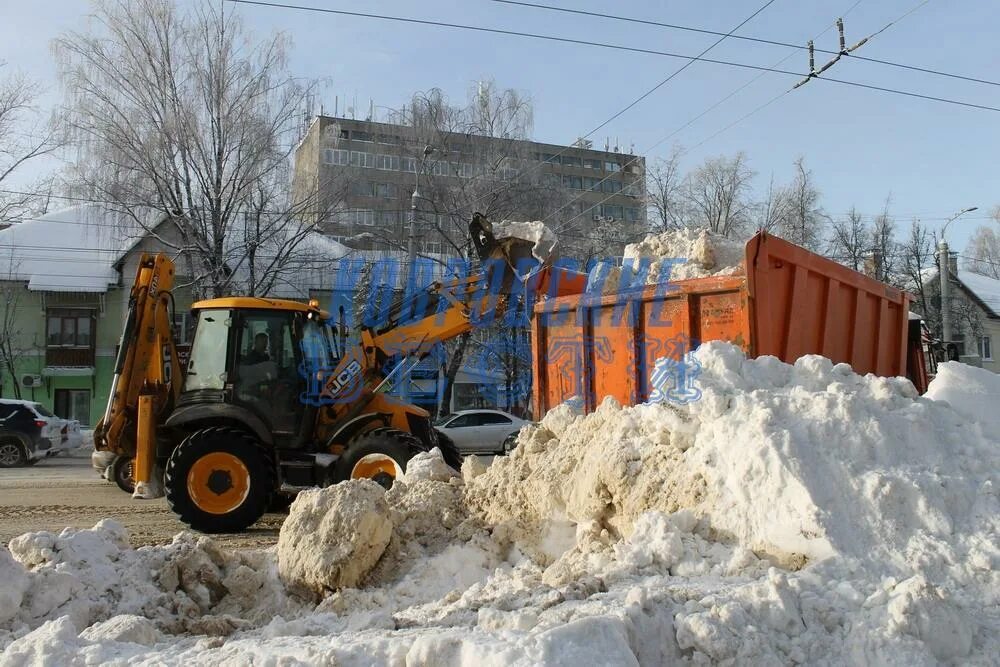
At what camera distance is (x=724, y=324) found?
245 inches

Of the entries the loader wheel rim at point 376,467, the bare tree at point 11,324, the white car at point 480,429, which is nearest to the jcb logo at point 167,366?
the loader wheel rim at point 376,467

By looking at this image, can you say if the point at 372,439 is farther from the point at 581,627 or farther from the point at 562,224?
the point at 562,224

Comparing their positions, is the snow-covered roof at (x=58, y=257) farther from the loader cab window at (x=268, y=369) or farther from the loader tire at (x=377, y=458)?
the loader tire at (x=377, y=458)

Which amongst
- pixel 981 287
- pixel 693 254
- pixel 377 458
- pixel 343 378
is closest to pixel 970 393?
pixel 693 254

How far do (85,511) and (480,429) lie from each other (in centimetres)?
1020

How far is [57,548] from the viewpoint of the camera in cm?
449

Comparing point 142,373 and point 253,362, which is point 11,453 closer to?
point 142,373

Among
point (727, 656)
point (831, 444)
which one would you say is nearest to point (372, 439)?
point (831, 444)

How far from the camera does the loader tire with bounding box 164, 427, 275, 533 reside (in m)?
7.82

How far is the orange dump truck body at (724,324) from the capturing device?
6160mm

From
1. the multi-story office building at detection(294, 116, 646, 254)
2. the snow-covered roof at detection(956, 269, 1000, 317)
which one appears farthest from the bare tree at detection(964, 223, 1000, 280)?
the multi-story office building at detection(294, 116, 646, 254)

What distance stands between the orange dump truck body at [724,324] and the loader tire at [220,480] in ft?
9.89

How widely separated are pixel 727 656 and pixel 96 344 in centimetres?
3021

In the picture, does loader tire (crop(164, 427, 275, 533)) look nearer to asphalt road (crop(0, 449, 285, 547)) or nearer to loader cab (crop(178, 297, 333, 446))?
asphalt road (crop(0, 449, 285, 547))
